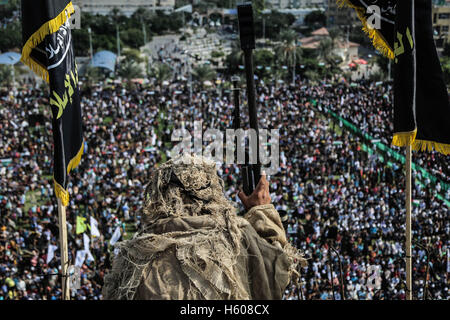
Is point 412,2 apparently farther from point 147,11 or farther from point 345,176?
point 147,11

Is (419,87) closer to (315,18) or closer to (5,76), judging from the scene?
(5,76)

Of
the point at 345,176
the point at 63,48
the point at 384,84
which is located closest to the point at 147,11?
the point at 384,84

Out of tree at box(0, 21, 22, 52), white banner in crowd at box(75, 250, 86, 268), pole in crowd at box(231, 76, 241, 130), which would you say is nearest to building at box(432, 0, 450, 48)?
tree at box(0, 21, 22, 52)

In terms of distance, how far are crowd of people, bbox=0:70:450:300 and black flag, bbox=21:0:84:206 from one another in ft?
5.76

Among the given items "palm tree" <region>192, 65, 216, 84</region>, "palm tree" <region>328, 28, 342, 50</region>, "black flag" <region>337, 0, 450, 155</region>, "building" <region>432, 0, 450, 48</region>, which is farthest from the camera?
"palm tree" <region>328, 28, 342, 50</region>

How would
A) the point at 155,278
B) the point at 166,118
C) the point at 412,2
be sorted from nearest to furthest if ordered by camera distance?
the point at 155,278
the point at 412,2
the point at 166,118

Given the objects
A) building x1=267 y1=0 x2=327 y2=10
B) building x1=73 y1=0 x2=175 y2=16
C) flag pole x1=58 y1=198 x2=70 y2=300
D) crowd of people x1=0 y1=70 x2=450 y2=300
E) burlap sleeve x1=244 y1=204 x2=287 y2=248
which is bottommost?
crowd of people x1=0 y1=70 x2=450 y2=300

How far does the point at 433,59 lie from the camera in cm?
451

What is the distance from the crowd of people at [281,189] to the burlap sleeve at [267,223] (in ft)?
6.27

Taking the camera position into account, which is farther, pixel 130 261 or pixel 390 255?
pixel 390 255

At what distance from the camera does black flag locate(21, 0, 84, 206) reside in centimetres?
419

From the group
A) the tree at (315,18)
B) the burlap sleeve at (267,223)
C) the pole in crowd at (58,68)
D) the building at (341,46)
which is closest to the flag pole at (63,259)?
the pole in crowd at (58,68)

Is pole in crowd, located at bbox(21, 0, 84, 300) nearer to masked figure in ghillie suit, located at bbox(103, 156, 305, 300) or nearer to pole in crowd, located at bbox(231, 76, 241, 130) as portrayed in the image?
pole in crowd, located at bbox(231, 76, 241, 130)
